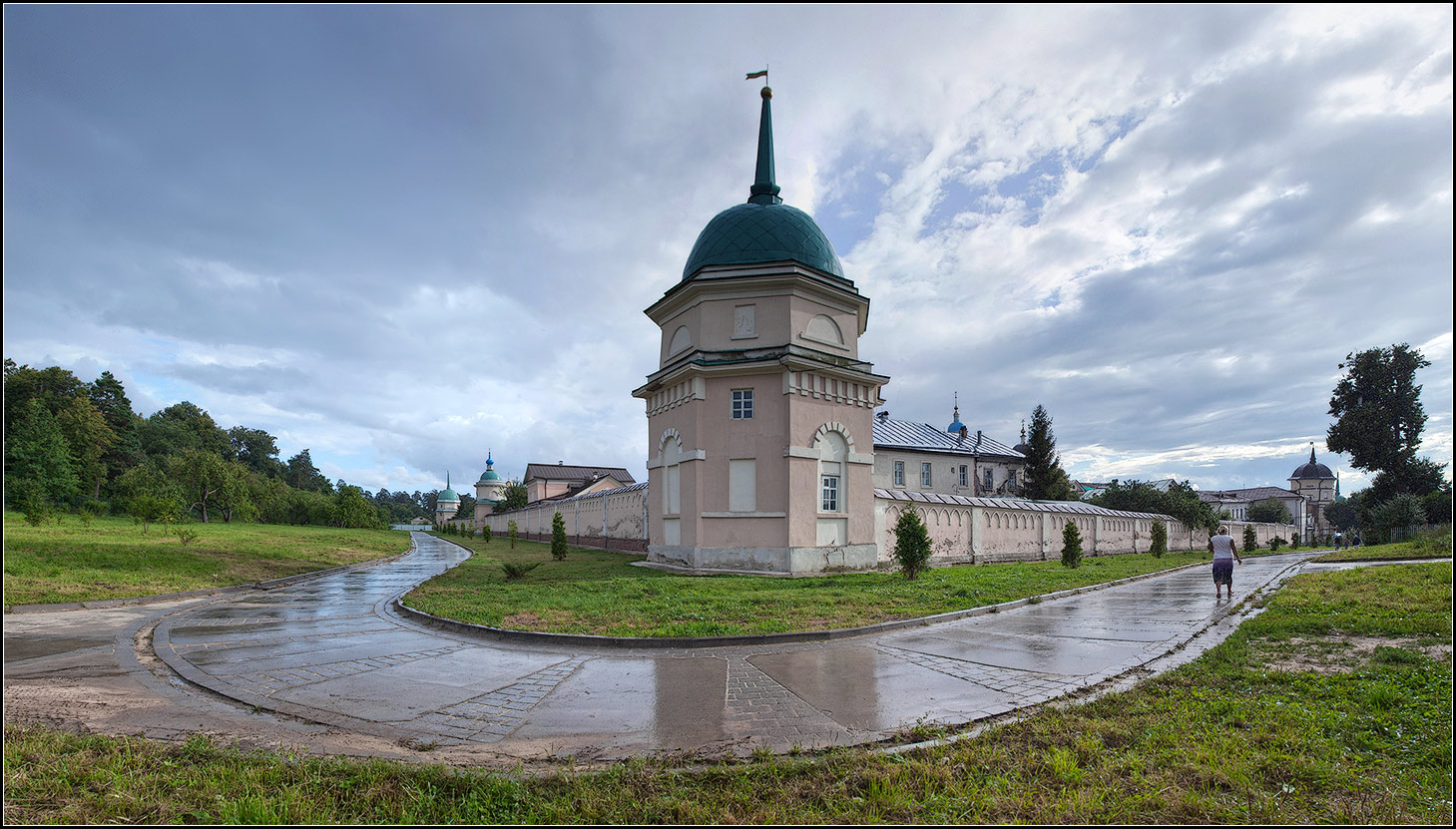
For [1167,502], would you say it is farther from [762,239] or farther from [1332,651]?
[1332,651]

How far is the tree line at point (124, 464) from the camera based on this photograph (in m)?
40.4

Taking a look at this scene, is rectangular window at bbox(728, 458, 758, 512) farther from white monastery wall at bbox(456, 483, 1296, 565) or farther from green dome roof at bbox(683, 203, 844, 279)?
green dome roof at bbox(683, 203, 844, 279)

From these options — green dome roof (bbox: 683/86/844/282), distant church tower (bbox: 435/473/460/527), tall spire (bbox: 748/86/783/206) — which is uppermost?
tall spire (bbox: 748/86/783/206)

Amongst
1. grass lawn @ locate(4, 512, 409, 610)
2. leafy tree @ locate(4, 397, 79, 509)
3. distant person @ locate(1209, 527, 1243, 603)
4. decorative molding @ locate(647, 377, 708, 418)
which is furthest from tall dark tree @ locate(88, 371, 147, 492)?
distant person @ locate(1209, 527, 1243, 603)

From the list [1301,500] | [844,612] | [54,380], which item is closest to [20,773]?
[844,612]

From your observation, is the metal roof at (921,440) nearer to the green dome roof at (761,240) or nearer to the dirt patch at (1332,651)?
the green dome roof at (761,240)

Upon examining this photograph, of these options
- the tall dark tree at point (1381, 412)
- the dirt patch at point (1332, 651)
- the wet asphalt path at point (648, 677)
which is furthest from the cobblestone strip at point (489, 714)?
the tall dark tree at point (1381, 412)

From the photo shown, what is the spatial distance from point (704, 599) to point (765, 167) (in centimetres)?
1696

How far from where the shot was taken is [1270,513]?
235 feet

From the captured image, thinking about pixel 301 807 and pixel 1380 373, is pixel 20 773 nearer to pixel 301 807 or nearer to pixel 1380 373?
Result: pixel 301 807

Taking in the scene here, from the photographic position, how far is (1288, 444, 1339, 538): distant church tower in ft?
280

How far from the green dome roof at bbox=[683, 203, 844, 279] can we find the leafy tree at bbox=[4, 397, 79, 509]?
41.6m

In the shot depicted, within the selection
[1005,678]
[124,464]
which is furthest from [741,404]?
[124,464]

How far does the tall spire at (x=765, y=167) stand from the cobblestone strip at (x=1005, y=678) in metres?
18.9
